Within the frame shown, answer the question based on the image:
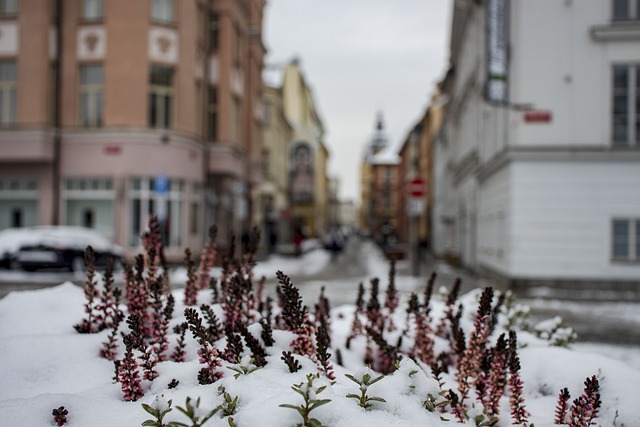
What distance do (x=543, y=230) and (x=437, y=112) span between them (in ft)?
116

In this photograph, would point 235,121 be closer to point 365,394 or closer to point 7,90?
point 7,90

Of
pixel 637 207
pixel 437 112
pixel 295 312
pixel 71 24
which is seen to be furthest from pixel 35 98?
pixel 437 112

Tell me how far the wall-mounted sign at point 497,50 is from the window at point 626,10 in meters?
2.89

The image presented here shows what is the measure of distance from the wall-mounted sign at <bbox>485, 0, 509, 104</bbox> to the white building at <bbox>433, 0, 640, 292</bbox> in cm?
3

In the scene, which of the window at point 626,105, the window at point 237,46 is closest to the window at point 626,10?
the window at point 626,105

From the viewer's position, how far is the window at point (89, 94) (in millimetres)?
24703

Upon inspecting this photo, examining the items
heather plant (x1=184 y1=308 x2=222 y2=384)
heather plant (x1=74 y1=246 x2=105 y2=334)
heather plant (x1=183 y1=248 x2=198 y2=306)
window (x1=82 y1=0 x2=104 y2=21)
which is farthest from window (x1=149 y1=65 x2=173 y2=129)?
heather plant (x1=184 y1=308 x2=222 y2=384)

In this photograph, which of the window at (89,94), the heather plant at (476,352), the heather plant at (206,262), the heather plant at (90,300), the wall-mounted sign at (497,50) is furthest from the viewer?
the window at (89,94)

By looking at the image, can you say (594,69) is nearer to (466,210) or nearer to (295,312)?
(466,210)

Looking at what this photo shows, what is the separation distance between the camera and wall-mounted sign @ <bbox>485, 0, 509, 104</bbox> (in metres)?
16.9

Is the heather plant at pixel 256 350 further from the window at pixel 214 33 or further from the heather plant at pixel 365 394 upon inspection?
the window at pixel 214 33

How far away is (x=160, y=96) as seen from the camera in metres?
Answer: 25.1

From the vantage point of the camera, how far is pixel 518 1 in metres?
16.9

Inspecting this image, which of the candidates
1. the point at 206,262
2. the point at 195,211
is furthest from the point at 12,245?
the point at 206,262
